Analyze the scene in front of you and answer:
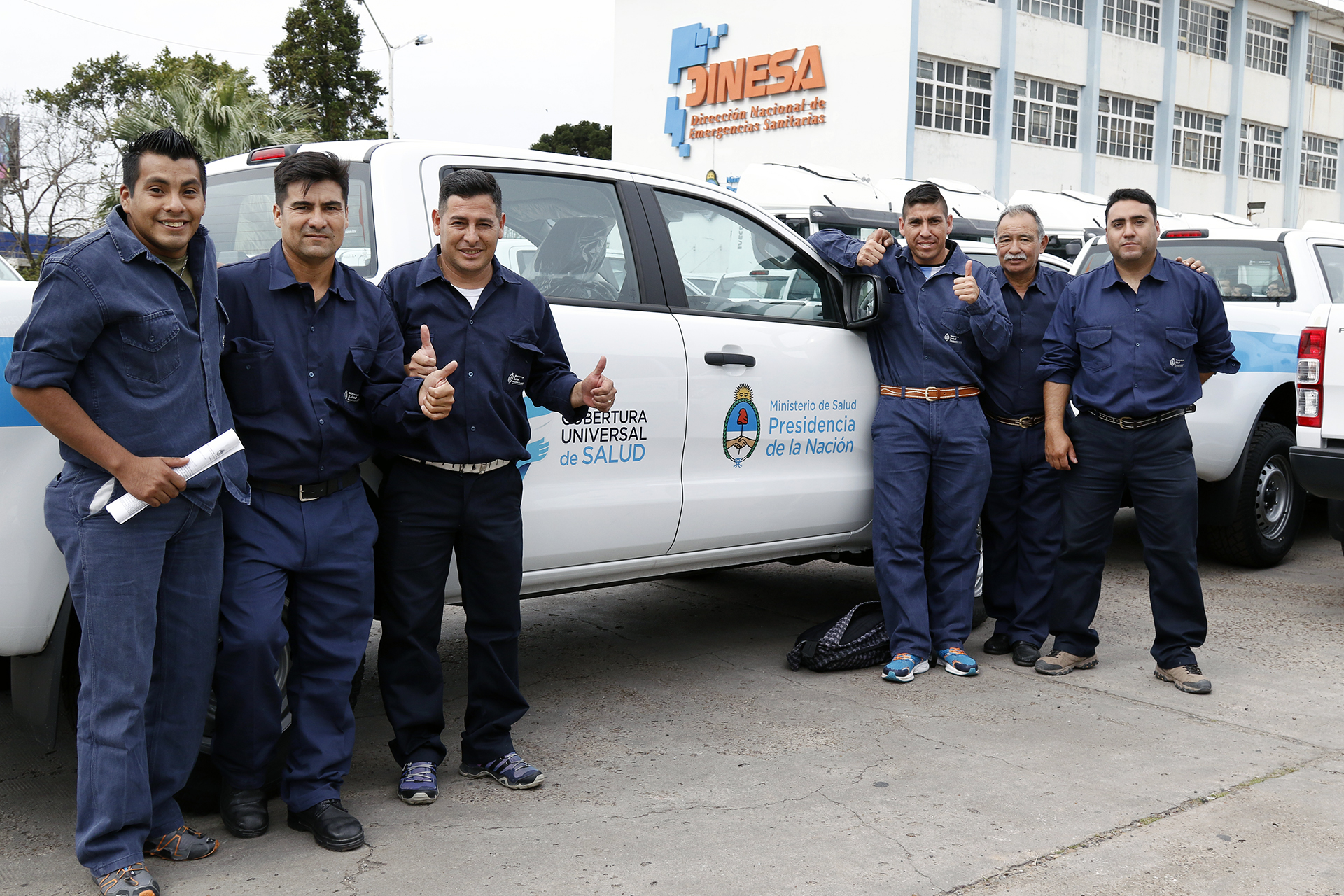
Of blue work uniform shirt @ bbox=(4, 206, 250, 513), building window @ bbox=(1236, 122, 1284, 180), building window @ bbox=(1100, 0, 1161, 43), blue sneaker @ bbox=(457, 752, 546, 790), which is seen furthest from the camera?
building window @ bbox=(1236, 122, 1284, 180)

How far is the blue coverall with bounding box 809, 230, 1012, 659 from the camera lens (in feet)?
16.1

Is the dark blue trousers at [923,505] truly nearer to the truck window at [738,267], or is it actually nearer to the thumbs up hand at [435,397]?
the truck window at [738,267]

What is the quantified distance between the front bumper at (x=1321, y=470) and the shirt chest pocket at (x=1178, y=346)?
1444mm

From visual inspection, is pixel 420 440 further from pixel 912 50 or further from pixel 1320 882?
pixel 912 50

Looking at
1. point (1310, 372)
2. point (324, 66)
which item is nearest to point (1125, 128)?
point (324, 66)

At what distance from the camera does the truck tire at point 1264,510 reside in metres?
6.74

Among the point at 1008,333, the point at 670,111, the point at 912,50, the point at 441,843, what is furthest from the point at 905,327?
the point at 670,111

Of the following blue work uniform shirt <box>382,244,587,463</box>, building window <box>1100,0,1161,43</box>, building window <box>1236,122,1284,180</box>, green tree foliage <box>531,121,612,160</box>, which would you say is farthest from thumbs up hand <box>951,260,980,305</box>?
green tree foliage <box>531,121,612,160</box>

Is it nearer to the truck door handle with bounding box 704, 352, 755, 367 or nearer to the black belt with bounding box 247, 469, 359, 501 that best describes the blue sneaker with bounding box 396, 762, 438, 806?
the black belt with bounding box 247, 469, 359, 501

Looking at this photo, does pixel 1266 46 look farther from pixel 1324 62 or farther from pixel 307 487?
pixel 307 487

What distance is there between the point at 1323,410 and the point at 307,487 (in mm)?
4760

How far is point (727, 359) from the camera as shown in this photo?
14.6 feet

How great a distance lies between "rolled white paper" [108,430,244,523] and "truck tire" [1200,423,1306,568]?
5587mm

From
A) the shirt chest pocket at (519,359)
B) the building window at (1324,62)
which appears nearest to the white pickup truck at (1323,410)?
the shirt chest pocket at (519,359)
